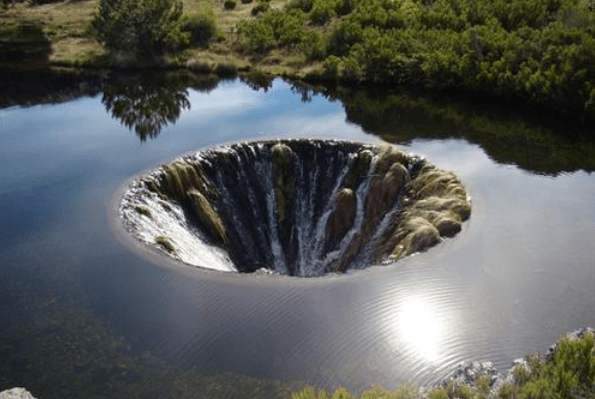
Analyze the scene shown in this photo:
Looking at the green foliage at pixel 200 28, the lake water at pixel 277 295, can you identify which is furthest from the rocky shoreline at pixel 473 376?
the green foliage at pixel 200 28

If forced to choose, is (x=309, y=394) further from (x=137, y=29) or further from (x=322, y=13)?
(x=322, y=13)

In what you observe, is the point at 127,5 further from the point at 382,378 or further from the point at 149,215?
the point at 382,378

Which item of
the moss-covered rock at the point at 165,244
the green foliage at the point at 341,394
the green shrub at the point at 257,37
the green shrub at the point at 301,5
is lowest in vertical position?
the moss-covered rock at the point at 165,244

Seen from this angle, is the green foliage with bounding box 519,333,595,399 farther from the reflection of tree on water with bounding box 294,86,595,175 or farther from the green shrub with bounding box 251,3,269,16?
the green shrub with bounding box 251,3,269,16

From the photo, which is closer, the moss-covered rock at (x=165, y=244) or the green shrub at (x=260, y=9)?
the moss-covered rock at (x=165, y=244)

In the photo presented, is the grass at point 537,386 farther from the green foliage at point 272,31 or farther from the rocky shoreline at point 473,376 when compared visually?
the green foliage at point 272,31
